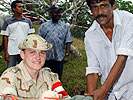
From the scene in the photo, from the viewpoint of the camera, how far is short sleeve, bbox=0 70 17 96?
1848 millimetres

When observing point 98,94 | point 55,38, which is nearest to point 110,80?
point 98,94

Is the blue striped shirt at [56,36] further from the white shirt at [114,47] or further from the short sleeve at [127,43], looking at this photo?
the short sleeve at [127,43]

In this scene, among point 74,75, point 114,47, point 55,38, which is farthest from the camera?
point 74,75

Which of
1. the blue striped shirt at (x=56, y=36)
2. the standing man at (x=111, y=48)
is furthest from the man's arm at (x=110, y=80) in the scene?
the blue striped shirt at (x=56, y=36)

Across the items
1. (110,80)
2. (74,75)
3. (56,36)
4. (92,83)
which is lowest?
(74,75)

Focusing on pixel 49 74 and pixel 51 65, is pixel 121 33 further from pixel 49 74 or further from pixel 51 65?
pixel 51 65

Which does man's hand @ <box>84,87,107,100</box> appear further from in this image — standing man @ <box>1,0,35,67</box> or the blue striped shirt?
standing man @ <box>1,0,35,67</box>

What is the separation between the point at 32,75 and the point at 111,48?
81 centimetres

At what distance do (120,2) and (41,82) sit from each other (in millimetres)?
17237

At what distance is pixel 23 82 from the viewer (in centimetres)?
211

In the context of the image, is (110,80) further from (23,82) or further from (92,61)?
(23,82)

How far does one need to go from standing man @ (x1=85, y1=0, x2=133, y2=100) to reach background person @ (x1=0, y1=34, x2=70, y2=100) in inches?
16.1

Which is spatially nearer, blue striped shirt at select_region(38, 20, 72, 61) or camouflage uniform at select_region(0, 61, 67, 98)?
camouflage uniform at select_region(0, 61, 67, 98)

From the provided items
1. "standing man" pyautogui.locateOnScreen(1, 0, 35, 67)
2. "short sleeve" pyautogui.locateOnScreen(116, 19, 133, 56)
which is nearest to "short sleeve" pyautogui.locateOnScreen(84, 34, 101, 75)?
"short sleeve" pyautogui.locateOnScreen(116, 19, 133, 56)
